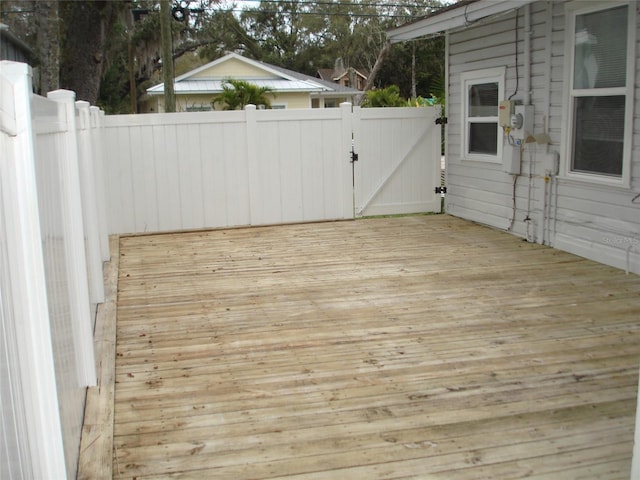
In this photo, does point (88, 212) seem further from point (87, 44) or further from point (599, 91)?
point (87, 44)

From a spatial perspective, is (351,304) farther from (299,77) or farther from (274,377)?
(299,77)

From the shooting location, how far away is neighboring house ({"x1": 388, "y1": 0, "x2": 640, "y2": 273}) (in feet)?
18.8

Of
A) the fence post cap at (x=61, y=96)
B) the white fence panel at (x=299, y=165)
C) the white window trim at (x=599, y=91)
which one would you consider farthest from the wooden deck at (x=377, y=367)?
the white fence panel at (x=299, y=165)

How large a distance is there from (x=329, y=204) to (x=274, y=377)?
17.6ft

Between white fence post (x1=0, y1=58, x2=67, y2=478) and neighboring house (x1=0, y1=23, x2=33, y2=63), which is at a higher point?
neighboring house (x1=0, y1=23, x2=33, y2=63)

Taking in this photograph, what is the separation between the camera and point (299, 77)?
25.1m

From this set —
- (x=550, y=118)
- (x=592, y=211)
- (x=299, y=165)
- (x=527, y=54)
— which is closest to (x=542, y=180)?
(x=550, y=118)

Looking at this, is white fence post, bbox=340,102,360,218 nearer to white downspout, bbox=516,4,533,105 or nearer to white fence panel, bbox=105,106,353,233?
white fence panel, bbox=105,106,353,233

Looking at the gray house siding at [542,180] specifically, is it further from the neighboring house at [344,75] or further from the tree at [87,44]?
the neighboring house at [344,75]

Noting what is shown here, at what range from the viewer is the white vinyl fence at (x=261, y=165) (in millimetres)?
8195

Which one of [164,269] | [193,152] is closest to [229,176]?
[193,152]

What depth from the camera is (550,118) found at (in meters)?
6.72

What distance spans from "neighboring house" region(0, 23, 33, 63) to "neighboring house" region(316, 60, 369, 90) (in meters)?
21.8

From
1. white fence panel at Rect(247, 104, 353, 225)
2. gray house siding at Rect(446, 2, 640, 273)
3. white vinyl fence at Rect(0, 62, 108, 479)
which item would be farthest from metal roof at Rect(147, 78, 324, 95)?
white vinyl fence at Rect(0, 62, 108, 479)
